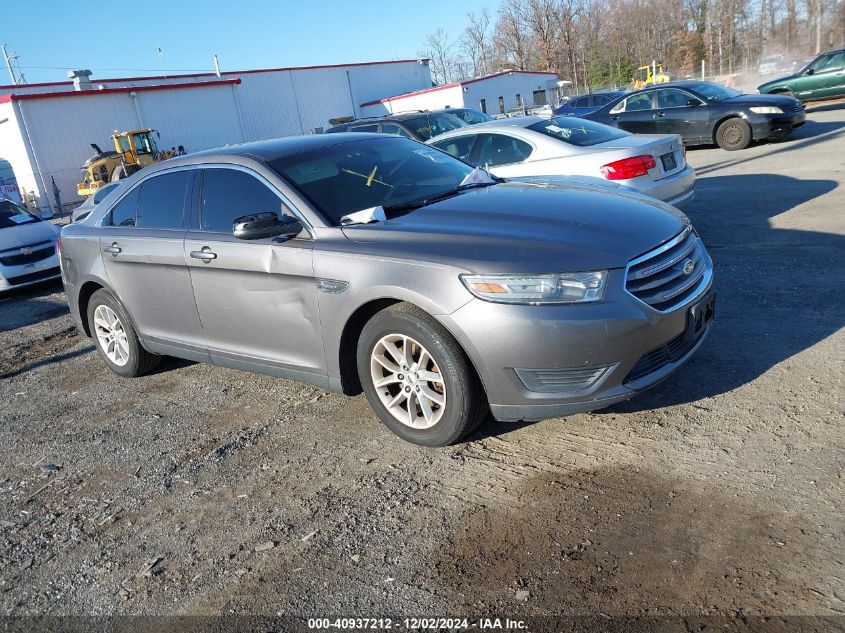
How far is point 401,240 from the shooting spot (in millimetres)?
3887

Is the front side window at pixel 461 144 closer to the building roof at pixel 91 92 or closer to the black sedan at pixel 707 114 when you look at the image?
the black sedan at pixel 707 114

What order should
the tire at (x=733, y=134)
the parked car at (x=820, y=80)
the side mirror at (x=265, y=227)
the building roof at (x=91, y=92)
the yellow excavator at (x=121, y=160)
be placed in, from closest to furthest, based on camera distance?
the side mirror at (x=265, y=227)
the tire at (x=733, y=134)
the parked car at (x=820, y=80)
the yellow excavator at (x=121, y=160)
the building roof at (x=91, y=92)

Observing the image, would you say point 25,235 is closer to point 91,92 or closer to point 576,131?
point 576,131

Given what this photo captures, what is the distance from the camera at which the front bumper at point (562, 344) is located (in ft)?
11.2

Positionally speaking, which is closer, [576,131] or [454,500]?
[454,500]

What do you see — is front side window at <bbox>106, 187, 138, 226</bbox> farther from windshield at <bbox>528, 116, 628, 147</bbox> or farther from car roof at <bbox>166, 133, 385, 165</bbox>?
windshield at <bbox>528, 116, 628, 147</bbox>

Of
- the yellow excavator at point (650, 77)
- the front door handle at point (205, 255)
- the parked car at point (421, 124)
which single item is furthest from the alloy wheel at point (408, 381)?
the yellow excavator at point (650, 77)

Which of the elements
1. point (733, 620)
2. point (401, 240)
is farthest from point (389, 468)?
point (733, 620)

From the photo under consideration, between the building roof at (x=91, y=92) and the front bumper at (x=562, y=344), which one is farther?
the building roof at (x=91, y=92)

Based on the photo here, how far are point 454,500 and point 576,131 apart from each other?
5857 millimetres

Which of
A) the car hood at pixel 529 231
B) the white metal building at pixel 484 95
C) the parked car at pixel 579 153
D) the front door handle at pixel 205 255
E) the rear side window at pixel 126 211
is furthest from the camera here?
the white metal building at pixel 484 95

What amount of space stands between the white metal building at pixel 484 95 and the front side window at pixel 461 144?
3516 centimetres

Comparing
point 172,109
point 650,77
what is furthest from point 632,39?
point 172,109

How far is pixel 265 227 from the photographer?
4164mm
